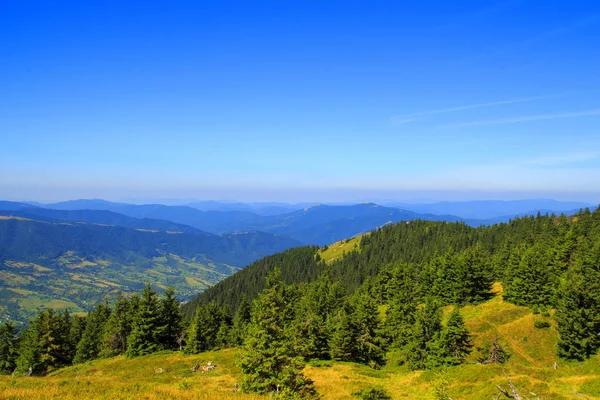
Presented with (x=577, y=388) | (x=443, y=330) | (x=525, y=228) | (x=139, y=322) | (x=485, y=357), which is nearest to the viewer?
(x=577, y=388)

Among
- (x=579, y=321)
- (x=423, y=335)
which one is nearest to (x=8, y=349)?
(x=423, y=335)

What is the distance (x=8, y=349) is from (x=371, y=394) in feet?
259

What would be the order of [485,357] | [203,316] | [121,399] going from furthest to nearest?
[203,316] < [485,357] < [121,399]

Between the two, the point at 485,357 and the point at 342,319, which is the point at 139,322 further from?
the point at 485,357

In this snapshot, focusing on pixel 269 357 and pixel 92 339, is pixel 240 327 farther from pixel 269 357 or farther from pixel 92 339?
pixel 269 357

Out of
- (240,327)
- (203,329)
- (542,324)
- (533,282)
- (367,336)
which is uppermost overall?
(533,282)

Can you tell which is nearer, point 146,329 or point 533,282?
point 146,329

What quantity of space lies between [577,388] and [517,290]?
132 feet

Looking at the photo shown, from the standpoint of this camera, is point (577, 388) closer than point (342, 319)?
Yes

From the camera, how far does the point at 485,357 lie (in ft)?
156

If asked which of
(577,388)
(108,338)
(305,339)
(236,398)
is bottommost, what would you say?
(108,338)

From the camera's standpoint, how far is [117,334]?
6456 centimetres

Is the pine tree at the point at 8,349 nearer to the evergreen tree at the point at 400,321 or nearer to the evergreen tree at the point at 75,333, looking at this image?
the evergreen tree at the point at 75,333

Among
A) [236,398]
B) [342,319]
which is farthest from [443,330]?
[236,398]
